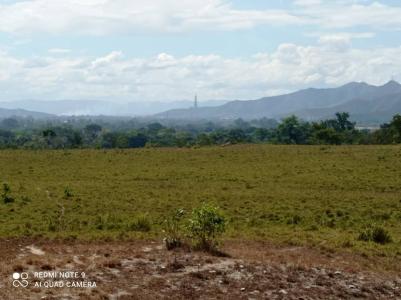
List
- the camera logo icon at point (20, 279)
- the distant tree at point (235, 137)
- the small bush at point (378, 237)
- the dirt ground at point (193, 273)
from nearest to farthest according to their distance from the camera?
the camera logo icon at point (20, 279) < the dirt ground at point (193, 273) < the small bush at point (378, 237) < the distant tree at point (235, 137)

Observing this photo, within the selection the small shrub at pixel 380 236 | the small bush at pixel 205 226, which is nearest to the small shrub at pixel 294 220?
the small shrub at pixel 380 236

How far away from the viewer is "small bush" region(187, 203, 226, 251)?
48.7 ft

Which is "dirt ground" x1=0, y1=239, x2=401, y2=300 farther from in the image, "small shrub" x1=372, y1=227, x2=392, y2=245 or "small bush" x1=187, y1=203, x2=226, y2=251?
"small shrub" x1=372, y1=227, x2=392, y2=245

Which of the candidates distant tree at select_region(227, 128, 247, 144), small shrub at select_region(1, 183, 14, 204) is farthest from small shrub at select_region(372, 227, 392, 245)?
distant tree at select_region(227, 128, 247, 144)

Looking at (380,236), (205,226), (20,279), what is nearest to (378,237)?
(380,236)

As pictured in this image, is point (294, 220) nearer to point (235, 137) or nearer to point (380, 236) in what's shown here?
point (380, 236)

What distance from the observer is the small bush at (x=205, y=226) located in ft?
48.7

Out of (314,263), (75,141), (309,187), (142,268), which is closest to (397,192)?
(309,187)

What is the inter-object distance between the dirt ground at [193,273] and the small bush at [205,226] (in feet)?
1.85

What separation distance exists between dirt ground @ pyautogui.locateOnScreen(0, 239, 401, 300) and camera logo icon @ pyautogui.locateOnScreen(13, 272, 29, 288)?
70mm

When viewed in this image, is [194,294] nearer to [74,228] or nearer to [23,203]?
[74,228]

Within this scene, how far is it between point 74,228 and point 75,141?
78.6 meters

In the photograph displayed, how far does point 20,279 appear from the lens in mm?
11461

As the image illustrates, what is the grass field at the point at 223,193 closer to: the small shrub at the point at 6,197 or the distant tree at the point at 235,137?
the small shrub at the point at 6,197
